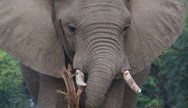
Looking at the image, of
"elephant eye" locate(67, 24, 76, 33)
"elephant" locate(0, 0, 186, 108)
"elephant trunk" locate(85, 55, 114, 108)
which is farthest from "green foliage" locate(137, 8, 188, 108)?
"elephant trunk" locate(85, 55, 114, 108)

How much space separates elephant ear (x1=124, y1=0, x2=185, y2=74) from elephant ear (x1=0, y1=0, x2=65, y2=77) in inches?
33.0

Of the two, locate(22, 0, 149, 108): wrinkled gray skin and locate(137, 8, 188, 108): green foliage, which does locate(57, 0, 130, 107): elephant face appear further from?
locate(137, 8, 188, 108): green foliage

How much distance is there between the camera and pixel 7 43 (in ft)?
42.0

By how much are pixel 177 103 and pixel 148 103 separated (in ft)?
5.46

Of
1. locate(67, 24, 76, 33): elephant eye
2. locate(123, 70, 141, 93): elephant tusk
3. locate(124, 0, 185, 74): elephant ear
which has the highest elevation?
locate(67, 24, 76, 33): elephant eye

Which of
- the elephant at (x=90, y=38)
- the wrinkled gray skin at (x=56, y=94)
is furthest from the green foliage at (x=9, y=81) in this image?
the elephant at (x=90, y=38)

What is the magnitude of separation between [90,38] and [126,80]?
588 mm

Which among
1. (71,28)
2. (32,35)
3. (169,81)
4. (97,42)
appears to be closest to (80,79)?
(97,42)

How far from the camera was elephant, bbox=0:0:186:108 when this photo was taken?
11938 millimetres

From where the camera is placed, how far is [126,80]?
1198cm

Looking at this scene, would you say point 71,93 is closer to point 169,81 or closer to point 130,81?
point 130,81

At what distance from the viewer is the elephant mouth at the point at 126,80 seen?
467 inches

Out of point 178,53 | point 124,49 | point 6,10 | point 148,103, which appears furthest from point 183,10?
point 148,103

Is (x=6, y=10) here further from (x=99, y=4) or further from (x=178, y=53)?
(x=178, y=53)
